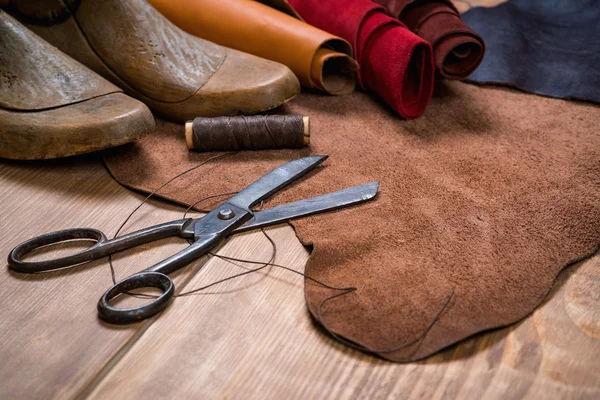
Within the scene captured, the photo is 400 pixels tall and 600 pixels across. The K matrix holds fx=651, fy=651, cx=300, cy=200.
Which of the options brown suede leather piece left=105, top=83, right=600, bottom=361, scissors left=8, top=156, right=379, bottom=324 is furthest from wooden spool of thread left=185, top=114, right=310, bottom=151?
scissors left=8, top=156, right=379, bottom=324

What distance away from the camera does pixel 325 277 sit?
1.16 metres

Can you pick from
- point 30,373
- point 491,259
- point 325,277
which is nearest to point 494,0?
point 491,259

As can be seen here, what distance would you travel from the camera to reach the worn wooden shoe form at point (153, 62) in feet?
5.44

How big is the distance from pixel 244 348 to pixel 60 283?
14.4 inches

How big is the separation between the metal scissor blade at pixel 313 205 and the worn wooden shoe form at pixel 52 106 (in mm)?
415

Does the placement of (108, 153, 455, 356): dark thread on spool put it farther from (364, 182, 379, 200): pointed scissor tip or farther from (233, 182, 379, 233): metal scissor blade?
(364, 182, 379, 200): pointed scissor tip

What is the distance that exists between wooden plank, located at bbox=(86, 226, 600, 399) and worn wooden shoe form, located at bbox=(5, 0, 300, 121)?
662mm

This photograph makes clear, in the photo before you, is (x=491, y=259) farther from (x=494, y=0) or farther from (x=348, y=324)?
(x=494, y=0)

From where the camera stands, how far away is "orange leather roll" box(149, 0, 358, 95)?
1827 mm

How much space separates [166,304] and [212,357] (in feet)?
0.43

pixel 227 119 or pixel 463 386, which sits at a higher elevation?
pixel 227 119

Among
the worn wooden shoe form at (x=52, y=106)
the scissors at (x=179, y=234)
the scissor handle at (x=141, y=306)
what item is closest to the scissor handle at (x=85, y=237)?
the scissors at (x=179, y=234)

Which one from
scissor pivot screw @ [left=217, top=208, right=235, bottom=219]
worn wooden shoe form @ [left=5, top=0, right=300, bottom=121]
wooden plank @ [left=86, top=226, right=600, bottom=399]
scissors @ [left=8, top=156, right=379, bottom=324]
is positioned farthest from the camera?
worn wooden shoe form @ [left=5, top=0, right=300, bottom=121]

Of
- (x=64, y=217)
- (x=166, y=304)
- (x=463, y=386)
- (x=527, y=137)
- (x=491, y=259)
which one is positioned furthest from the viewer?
(x=527, y=137)
